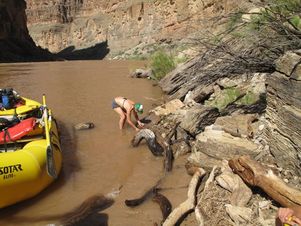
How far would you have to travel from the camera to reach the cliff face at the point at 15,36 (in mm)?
50375

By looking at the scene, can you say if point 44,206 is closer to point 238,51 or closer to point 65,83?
point 238,51

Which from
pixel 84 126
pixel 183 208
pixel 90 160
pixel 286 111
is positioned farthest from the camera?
pixel 84 126

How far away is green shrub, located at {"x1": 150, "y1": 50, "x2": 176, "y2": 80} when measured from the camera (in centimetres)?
1648

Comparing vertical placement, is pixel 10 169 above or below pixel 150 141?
above

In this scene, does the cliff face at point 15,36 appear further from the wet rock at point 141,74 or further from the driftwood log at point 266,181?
the driftwood log at point 266,181

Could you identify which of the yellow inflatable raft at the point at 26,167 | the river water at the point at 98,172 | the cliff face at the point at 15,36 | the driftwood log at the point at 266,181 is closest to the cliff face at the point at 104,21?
the cliff face at the point at 15,36

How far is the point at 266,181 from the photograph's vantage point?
4953mm

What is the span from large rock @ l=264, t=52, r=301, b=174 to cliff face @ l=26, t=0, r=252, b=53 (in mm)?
42840

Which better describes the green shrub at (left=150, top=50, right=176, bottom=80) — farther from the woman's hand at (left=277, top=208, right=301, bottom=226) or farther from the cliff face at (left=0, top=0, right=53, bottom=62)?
the cliff face at (left=0, top=0, right=53, bottom=62)

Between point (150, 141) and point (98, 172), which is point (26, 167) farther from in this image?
point (150, 141)

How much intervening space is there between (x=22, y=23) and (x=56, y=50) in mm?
20273

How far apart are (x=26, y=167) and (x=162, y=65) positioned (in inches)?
440

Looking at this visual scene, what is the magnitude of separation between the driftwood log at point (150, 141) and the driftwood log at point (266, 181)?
9.47ft

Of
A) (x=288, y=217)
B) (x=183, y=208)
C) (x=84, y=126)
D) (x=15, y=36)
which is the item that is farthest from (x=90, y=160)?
(x=15, y=36)
